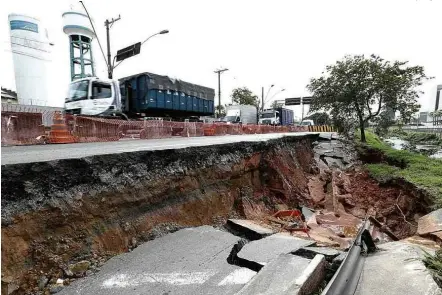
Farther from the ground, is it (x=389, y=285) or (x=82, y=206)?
(x=82, y=206)

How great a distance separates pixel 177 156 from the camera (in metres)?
4.69

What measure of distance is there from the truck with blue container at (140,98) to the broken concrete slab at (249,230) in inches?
446

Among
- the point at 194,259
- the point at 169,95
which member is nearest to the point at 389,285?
the point at 194,259

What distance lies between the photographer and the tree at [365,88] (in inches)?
741

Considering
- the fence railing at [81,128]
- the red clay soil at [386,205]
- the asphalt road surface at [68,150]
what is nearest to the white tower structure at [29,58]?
the fence railing at [81,128]

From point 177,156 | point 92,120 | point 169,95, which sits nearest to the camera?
point 177,156

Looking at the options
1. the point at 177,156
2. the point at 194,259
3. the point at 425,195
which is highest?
the point at 177,156

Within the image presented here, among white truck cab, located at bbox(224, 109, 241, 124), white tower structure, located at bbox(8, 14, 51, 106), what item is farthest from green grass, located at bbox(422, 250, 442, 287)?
white tower structure, located at bbox(8, 14, 51, 106)

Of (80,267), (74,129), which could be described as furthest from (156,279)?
(74,129)

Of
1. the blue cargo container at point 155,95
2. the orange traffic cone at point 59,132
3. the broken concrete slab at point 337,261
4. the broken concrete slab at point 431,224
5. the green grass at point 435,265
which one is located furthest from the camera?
the blue cargo container at point 155,95

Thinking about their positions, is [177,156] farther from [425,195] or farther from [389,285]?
[425,195]

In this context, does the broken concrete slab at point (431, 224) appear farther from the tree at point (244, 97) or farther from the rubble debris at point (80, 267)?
the tree at point (244, 97)

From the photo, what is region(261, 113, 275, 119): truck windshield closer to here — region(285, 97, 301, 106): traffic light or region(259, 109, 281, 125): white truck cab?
region(259, 109, 281, 125): white truck cab

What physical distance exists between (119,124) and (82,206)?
8820 mm
